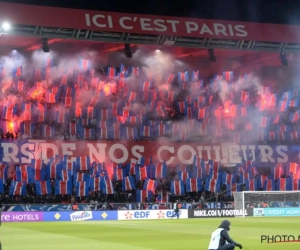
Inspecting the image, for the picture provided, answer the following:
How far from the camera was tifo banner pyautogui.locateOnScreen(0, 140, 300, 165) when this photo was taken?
161 ft

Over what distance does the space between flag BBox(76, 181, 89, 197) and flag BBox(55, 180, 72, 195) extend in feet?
2.11

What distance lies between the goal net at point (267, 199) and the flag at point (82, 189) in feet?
39.5

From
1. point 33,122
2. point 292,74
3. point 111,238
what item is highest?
point 292,74

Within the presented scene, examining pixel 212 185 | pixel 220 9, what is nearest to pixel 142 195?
pixel 212 185

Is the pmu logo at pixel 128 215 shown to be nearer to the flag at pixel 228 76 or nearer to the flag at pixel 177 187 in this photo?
the flag at pixel 177 187

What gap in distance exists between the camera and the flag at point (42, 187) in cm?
4719

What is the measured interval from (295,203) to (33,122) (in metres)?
22.2

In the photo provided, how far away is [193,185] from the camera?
51.2 metres

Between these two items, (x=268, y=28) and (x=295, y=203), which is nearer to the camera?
(x=295, y=203)

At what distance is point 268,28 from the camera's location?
50906 mm

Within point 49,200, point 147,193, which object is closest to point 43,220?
point 49,200

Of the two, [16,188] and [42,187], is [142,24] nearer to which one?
[42,187]

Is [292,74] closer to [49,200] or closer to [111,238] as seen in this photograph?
[49,200]

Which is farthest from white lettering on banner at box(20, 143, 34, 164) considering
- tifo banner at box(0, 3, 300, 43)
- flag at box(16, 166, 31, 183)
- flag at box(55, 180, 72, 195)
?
tifo banner at box(0, 3, 300, 43)
